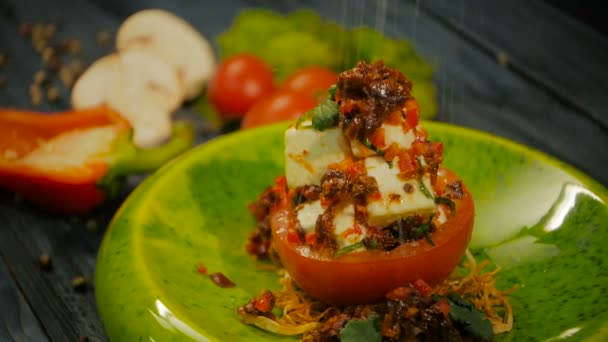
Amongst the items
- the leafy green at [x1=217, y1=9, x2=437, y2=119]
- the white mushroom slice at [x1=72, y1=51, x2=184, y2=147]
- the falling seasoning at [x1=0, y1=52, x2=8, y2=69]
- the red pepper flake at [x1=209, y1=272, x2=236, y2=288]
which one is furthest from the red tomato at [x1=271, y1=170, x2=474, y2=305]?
the falling seasoning at [x1=0, y1=52, x2=8, y2=69]

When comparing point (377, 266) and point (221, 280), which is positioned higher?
point (377, 266)

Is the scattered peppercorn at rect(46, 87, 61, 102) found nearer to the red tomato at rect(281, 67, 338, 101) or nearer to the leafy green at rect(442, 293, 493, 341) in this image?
the red tomato at rect(281, 67, 338, 101)

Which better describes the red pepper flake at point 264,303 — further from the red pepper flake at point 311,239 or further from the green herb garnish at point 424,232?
the green herb garnish at point 424,232

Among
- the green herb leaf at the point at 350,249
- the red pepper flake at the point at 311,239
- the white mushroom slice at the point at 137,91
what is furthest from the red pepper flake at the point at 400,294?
the white mushroom slice at the point at 137,91

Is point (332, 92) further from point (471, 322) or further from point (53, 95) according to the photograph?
point (53, 95)

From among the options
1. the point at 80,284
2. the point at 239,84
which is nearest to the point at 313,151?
the point at 80,284

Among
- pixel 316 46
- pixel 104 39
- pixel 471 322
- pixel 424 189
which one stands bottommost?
pixel 104 39
